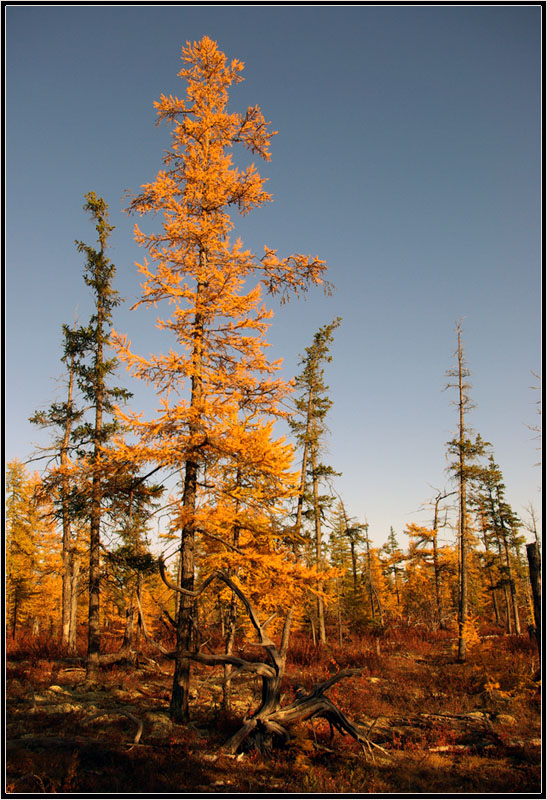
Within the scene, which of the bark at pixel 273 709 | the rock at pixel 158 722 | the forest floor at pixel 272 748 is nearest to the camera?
the forest floor at pixel 272 748

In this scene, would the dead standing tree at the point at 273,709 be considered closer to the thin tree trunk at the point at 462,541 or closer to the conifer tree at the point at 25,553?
the thin tree trunk at the point at 462,541

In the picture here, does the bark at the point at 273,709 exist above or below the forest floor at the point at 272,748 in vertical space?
above

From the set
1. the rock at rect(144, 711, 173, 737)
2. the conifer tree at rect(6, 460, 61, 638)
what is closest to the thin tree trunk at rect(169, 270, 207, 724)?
the rock at rect(144, 711, 173, 737)

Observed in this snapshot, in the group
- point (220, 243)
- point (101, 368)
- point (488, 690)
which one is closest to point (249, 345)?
point (220, 243)

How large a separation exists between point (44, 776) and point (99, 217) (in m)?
18.3

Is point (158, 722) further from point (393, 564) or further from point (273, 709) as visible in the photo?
point (393, 564)

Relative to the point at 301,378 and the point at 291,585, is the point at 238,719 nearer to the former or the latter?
the point at 291,585

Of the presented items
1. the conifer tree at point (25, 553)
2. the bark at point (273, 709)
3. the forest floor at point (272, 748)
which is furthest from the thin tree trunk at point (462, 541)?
the conifer tree at point (25, 553)

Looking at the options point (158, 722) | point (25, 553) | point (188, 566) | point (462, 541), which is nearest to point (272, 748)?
point (158, 722)

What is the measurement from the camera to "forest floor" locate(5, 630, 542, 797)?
7.66 metres

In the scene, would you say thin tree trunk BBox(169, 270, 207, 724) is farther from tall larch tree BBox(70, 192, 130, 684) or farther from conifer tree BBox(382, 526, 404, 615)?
conifer tree BBox(382, 526, 404, 615)

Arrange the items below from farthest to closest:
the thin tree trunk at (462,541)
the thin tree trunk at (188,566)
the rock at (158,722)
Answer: the thin tree trunk at (462,541) < the thin tree trunk at (188,566) < the rock at (158,722)

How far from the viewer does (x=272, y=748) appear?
9133 millimetres

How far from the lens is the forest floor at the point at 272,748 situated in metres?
7.66
